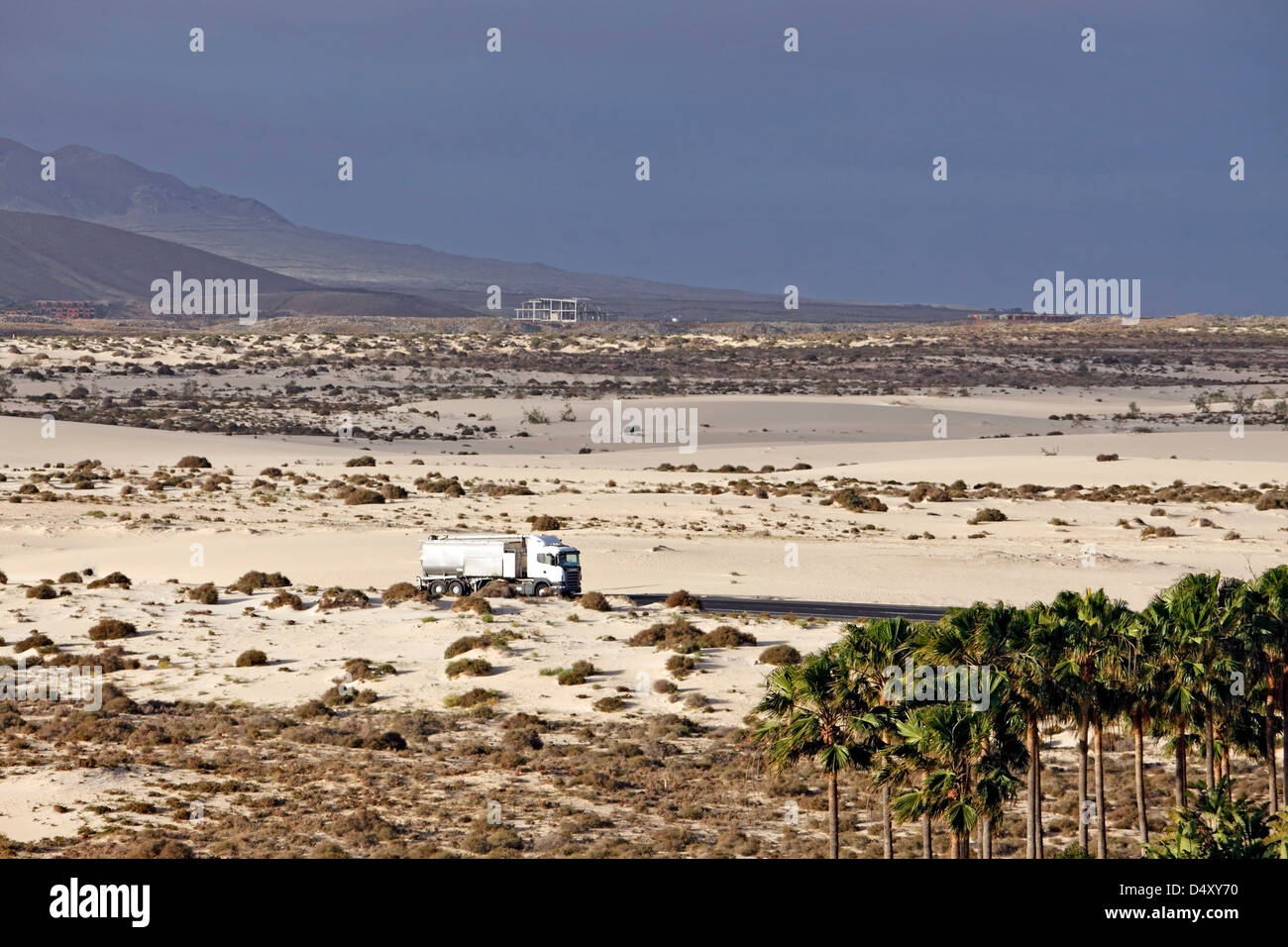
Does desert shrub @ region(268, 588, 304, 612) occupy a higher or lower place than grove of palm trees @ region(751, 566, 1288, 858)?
lower

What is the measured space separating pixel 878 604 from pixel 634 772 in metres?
17.8

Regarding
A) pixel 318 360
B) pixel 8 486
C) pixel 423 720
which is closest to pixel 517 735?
pixel 423 720

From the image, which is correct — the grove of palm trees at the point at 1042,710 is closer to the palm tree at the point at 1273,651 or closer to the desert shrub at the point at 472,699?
the palm tree at the point at 1273,651

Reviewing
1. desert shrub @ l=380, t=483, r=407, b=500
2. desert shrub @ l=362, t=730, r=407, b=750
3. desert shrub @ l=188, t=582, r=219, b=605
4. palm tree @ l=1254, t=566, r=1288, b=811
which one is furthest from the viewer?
desert shrub @ l=380, t=483, r=407, b=500

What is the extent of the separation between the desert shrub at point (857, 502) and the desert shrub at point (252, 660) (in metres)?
35.6

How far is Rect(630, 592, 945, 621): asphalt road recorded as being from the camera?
41188mm

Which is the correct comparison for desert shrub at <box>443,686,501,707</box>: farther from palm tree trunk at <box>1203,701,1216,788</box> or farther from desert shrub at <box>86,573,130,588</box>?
desert shrub at <box>86,573,130,588</box>

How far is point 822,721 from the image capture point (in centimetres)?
2114

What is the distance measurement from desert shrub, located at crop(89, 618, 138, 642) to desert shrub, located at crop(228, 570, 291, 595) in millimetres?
6141

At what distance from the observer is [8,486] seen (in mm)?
69938

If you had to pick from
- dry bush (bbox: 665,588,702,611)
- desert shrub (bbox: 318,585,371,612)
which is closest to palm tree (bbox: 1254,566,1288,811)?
dry bush (bbox: 665,588,702,611)

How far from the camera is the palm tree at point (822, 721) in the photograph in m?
20.9

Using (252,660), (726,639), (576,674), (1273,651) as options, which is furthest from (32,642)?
(1273,651)
